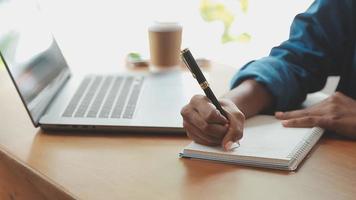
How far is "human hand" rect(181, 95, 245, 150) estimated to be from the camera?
0.73 meters

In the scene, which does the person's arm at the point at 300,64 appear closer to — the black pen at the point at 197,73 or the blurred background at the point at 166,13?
the black pen at the point at 197,73

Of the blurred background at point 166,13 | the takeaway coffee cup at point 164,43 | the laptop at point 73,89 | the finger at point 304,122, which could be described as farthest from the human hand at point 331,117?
the blurred background at point 166,13

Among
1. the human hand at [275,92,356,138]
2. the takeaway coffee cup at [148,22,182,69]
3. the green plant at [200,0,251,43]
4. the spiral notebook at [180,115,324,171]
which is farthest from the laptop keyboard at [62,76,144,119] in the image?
the green plant at [200,0,251,43]

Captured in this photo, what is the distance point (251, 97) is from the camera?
2.91 ft

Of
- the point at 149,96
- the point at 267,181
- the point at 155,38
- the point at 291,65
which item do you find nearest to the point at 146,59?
the point at 155,38

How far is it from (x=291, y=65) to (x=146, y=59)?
443mm

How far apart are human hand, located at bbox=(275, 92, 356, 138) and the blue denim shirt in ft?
0.33

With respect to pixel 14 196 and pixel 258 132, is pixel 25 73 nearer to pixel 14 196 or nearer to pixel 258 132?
pixel 14 196

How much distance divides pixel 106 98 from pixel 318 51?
1.57 feet

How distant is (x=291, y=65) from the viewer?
0.97 m

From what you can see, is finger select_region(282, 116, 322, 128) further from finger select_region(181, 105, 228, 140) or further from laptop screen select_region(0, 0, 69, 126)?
laptop screen select_region(0, 0, 69, 126)

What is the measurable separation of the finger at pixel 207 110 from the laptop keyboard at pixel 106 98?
0.16 m

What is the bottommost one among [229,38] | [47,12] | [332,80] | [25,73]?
[332,80]

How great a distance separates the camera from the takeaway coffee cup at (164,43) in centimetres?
113
